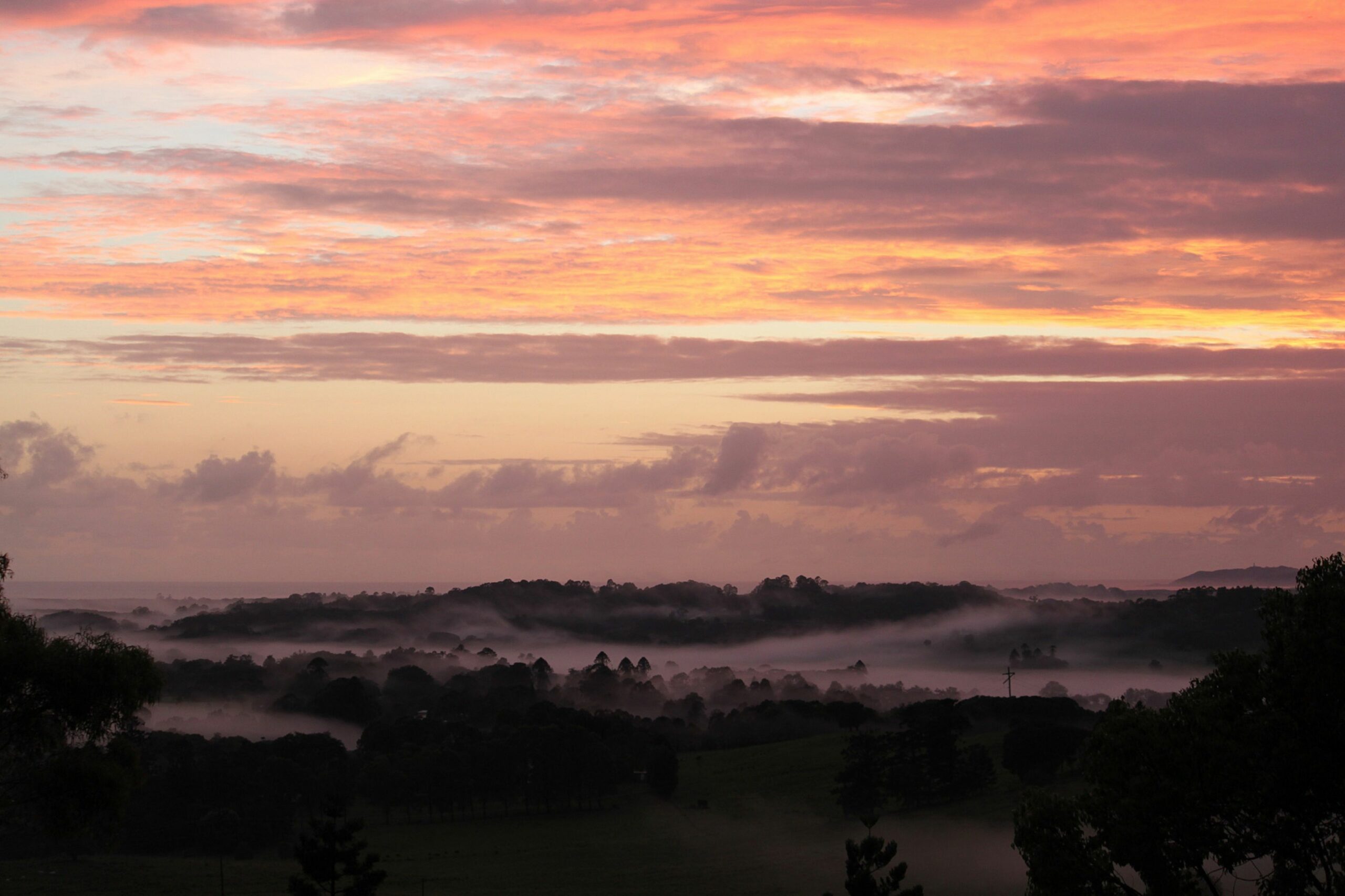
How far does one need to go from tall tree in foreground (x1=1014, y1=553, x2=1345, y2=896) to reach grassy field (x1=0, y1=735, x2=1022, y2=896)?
1800 inches

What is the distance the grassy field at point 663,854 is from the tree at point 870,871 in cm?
1797

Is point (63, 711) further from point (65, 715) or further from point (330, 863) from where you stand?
point (330, 863)

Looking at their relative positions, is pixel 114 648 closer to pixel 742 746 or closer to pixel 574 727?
pixel 574 727

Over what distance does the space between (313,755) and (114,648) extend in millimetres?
102023

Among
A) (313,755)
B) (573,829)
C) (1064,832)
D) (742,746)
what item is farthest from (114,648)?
(742,746)

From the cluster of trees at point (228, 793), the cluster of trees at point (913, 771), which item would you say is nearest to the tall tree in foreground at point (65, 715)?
the cluster of trees at point (228, 793)

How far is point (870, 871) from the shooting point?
194 feet

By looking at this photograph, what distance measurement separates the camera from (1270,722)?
27.5 metres

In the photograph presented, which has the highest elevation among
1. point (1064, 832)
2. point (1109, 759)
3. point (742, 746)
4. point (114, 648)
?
point (114, 648)

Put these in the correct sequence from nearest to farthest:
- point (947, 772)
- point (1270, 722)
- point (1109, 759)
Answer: point (1270, 722) < point (1109, 759) < point (947, 772)

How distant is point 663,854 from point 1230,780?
7619 centimetres

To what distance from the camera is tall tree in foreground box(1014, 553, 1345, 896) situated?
2720 cm

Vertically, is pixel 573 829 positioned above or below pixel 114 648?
below

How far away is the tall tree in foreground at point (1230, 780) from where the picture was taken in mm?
27203
